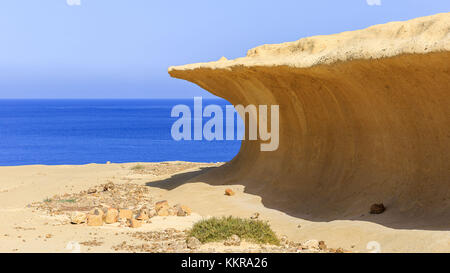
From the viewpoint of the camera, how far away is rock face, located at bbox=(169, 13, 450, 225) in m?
9.59

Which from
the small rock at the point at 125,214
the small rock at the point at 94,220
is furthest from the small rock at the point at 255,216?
the small rock at the point at 94,220

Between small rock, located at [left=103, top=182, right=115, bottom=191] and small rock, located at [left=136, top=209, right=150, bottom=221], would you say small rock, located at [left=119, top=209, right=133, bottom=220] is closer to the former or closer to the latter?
small rock, located at [left=136, top=209, right=150, bottom=221]

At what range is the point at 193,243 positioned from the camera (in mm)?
9336

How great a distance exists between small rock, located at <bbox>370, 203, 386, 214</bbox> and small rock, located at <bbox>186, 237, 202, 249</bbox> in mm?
3210

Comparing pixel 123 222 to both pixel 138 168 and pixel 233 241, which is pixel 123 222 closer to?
pixel 233 241

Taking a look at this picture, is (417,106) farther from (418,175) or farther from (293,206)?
(293,206)

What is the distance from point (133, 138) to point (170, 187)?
52399mm

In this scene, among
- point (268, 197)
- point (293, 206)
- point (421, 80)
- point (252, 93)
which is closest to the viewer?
point (421, 80)

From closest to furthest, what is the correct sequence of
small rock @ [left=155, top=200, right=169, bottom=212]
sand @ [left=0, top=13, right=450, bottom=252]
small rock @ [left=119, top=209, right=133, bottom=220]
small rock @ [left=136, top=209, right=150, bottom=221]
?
1. sand @ [left=0, top=13, right=450, bottom=252]
2. small rock @ [left=136, top=209, right=150, bottom=221]
3. small rock @ [left=119, top=209, right=133, bottom=220]
4. small rock @ [left=155, top=200, right=169, bottom=212]

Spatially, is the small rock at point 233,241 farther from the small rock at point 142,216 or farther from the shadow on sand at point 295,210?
the small rock at point 142,216

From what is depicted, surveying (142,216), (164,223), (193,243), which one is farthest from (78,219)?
(193,243)

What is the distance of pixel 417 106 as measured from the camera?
9.99 metres

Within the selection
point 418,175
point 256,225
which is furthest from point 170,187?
point 418,175

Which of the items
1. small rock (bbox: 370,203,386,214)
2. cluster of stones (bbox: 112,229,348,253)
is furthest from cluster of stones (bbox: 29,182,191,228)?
small rock (bbox: 370,203,386,214)
